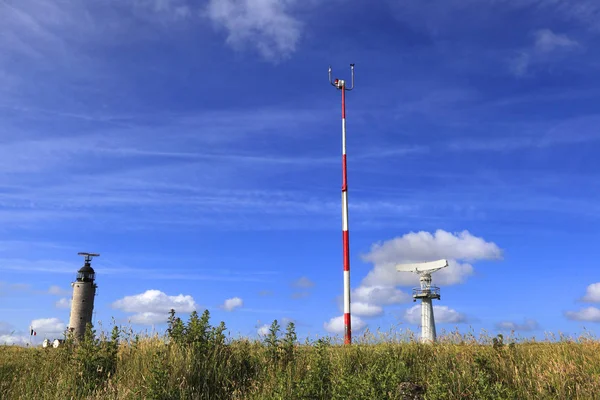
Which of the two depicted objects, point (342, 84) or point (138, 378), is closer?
point (138, 378)

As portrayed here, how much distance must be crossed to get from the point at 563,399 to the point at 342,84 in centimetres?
2256

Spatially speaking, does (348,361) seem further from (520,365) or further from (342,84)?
(342,84)

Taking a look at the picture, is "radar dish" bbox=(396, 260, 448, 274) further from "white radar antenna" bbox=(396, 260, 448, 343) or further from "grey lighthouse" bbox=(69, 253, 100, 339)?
"grey lighthouse" bbox=(69, 253, 100, 339)

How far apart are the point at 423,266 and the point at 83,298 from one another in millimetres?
28848

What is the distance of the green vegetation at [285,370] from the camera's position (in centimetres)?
1052

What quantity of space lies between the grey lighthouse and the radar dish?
26582mm

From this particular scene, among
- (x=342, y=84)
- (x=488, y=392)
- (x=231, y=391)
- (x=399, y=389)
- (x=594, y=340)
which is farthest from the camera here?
(x=342, y=84)

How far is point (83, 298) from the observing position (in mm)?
41750

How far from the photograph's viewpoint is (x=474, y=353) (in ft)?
44.2

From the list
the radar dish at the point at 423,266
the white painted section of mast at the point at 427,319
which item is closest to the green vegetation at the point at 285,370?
the radar dish at the point at 423,266

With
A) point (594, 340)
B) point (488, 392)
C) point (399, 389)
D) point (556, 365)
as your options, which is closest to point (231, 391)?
point (399, 389)

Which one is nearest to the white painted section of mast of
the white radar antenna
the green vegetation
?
the white radar antenna

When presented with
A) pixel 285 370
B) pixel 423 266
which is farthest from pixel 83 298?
pixel 285 370

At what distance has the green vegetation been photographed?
10.5 m
